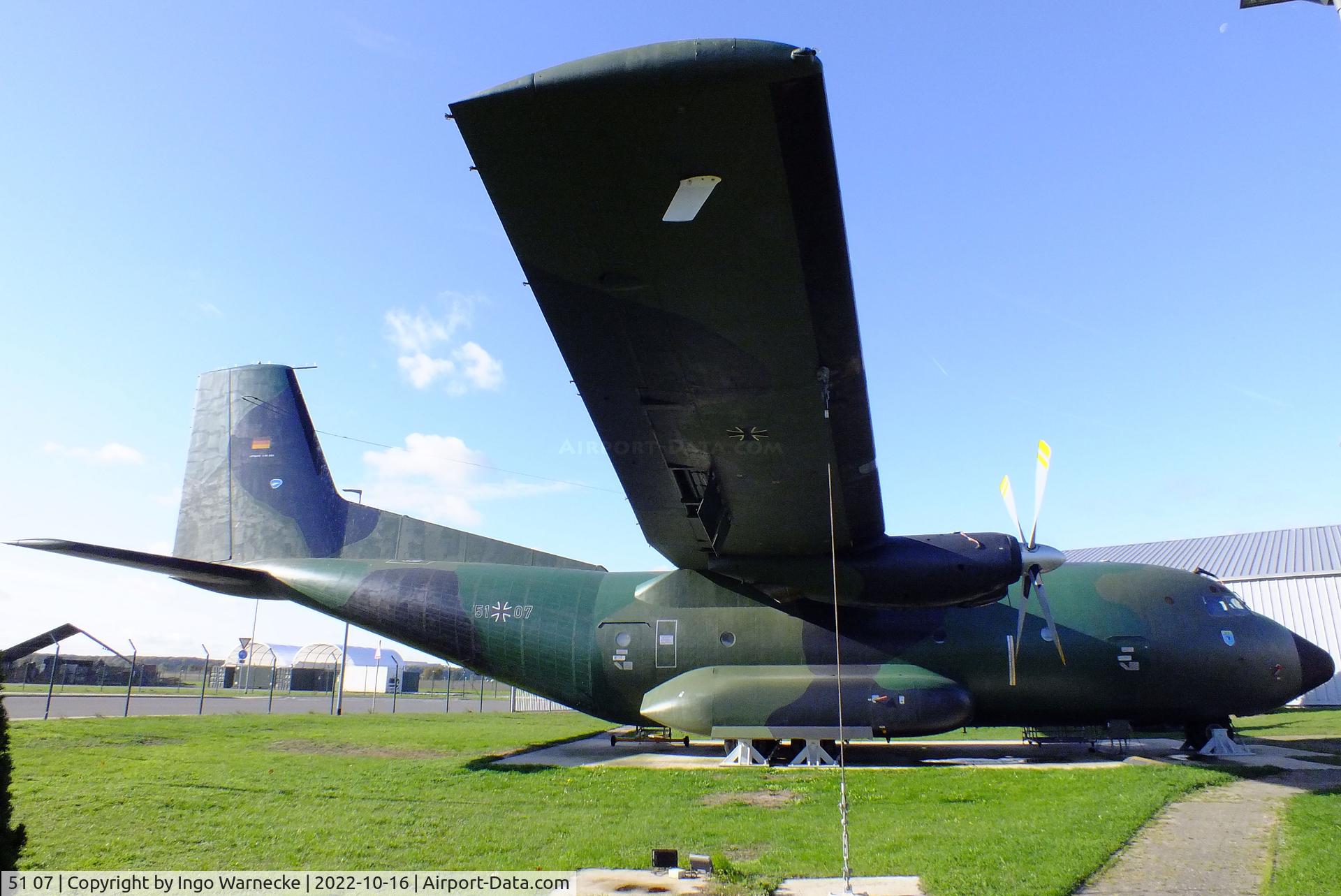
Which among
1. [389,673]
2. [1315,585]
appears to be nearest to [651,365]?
[1315,585]

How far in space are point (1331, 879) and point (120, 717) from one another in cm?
2529

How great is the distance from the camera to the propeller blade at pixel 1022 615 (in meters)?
12.2

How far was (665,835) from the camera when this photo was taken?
7738 mm

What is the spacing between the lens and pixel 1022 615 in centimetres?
1260

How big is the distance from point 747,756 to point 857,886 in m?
8.25

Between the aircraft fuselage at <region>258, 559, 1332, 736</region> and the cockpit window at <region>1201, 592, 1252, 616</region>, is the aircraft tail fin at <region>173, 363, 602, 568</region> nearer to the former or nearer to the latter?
the aircraft fuselage at <region>258, 559, 1332, 736</region>

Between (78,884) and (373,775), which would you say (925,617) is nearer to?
(373,775)

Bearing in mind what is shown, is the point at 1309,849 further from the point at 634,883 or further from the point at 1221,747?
the point at 1221,747

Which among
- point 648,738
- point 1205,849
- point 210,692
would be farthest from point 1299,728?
point 210,692

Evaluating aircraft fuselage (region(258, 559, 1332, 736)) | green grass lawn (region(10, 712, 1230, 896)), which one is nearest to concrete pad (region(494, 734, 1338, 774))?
aircraft fuselage (region(258, 559, 1332, 736))

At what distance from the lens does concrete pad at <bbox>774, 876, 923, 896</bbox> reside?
568 centimetres

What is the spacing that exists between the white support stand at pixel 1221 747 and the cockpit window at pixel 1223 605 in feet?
7.49

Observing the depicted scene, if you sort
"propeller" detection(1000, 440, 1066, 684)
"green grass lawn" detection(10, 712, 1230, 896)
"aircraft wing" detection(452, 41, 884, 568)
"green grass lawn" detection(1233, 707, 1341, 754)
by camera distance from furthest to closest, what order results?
"green grass lawn" detection(1233, 707, 1341, 754) → "propeller" detection(1000, 440, 1066, 684) → "green grass lawn" detection(10, 712, 1230, 896) → "aircraft wing" detection(452, 41, 884, 568)

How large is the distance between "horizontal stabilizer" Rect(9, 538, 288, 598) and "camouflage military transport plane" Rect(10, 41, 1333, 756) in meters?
0.06
